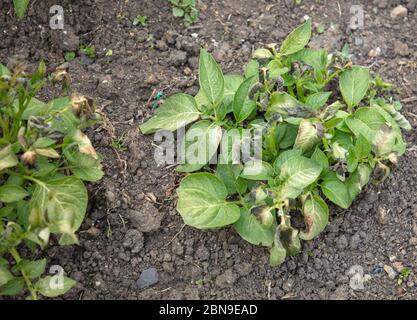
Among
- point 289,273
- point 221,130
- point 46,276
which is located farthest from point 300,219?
point 46,276

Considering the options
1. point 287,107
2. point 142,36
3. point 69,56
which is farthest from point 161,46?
point 287,107

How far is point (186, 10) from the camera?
2953 millimetres

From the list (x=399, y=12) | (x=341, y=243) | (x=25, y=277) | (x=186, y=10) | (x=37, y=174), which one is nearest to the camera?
(x=25, y=277)

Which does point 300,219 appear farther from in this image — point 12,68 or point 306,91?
point 12,68

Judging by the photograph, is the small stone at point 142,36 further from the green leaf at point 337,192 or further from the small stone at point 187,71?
the green leaf at point 337,192

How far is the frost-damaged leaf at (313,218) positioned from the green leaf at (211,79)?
55 cm

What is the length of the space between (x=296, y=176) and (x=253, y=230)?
259mm

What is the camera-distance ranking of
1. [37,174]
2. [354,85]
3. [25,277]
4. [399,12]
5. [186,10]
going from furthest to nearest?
[399,12], [186,10], [354,85], [37,174], [25,277]

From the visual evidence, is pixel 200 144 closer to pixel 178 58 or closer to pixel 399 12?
pixel 178 58

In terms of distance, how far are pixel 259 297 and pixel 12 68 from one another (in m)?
Answer: 1.25

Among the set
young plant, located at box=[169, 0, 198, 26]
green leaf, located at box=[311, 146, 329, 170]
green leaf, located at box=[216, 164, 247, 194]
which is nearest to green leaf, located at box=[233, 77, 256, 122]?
green leaf, located at box=[216, 164, 247, 194]

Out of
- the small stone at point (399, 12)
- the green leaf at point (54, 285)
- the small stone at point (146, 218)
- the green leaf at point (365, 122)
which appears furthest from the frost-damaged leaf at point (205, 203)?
the small stone at point (399, 12)

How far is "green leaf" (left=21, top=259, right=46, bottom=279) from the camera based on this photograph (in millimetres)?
2195

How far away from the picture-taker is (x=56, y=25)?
2816 mm
